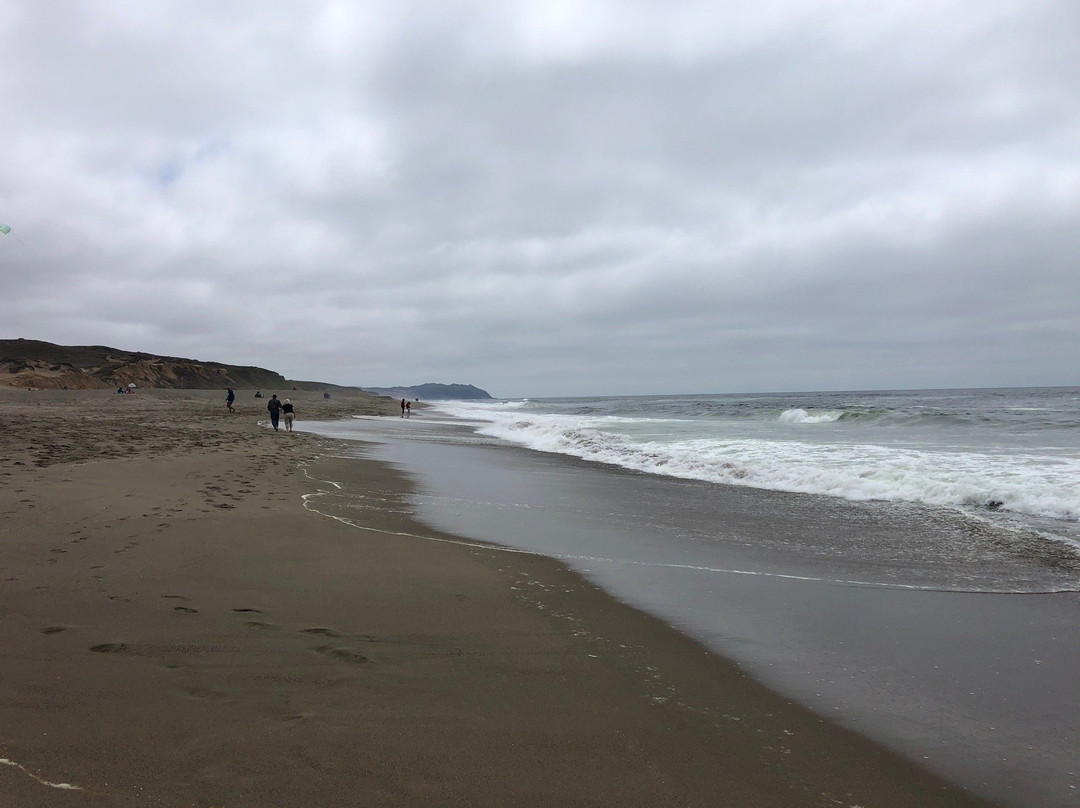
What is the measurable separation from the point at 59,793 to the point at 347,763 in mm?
1017

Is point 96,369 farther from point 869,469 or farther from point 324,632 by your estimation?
point 324,632

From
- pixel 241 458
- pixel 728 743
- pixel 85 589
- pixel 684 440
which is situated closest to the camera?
pixel 728 743

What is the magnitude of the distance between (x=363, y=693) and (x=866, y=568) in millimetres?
5236

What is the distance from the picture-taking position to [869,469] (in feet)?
41.0

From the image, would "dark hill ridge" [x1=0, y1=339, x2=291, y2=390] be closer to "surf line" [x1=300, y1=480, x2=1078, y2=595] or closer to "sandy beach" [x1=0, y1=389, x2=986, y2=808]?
"surf line" [x1=300, y1=480, x2=1078, y2=595]

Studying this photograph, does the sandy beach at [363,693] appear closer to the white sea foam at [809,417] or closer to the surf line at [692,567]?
the surf line at [692,567]

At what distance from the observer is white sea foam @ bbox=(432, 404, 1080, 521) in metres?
9.90

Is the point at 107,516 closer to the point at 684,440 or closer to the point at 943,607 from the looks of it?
the point at 943,607

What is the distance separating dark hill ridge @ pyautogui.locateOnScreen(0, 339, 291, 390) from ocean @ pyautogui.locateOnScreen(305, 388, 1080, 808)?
6784cm

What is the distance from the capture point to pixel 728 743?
299 cm

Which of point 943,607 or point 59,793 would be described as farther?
point 943,607

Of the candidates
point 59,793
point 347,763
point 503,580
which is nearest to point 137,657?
point 59,793

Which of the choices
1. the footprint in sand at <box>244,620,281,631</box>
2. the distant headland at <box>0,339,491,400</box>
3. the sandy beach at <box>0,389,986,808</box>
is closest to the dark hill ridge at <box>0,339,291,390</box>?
the distant headland at <box>0,339,491,400</box>

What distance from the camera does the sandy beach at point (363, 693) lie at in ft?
8.35
